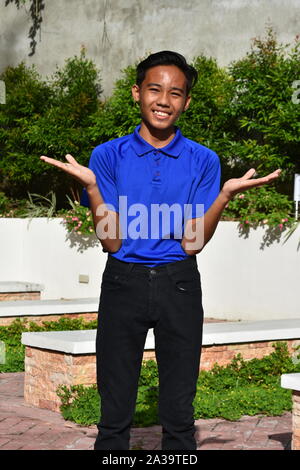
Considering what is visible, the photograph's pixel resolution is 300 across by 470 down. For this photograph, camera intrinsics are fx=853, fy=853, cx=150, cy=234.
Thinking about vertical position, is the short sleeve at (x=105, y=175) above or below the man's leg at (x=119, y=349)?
above

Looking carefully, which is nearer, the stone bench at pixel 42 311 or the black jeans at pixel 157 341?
the black jeans at pixel 157 341

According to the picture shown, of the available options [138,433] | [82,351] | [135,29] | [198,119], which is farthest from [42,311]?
[135,29]

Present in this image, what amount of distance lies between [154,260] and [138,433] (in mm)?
2410

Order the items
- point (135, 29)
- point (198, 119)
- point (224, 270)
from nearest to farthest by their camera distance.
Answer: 1. point (224, 270)
2. point (198, 119)
3. point (135, 29)

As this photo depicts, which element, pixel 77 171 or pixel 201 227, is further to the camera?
pixel 201 227

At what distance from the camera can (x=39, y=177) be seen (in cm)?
1777

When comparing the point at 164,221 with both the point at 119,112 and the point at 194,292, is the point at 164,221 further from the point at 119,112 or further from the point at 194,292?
the point at 119,112

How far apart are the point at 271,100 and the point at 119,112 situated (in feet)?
9.43

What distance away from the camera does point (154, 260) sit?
13.1 feet

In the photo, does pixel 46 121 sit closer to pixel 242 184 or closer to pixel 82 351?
pixel 82 351

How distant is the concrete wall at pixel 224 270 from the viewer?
12.4 meters

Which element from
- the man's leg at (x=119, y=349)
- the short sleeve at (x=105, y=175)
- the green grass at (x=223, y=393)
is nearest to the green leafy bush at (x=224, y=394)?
the green grass at (x=223, y=393)

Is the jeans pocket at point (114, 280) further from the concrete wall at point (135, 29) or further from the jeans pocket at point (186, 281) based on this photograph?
the concrete wall at point (135, 29)

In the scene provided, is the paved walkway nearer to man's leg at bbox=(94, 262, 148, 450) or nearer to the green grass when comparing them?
the green grass
